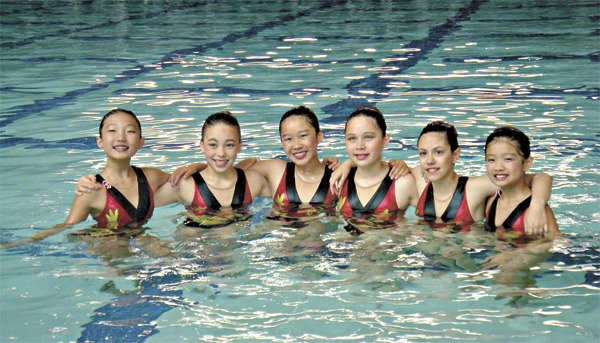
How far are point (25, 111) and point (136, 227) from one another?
3.18m

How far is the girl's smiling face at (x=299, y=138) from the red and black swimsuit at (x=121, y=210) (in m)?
0.71

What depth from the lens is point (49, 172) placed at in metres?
5.60

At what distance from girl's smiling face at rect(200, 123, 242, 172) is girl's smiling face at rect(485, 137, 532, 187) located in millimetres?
1228

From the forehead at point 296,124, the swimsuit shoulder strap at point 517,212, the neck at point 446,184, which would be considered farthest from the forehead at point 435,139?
the forehead at point 296,124

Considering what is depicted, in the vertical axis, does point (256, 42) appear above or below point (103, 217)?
above

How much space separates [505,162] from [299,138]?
3.37 feet

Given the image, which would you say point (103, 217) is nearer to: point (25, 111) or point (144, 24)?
point (25, 111)

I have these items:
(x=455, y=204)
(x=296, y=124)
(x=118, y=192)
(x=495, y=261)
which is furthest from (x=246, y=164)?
(x=495, y=261)

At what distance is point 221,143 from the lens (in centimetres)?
451

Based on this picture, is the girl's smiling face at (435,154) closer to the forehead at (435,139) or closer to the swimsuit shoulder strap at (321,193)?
the forehead at (435,139)

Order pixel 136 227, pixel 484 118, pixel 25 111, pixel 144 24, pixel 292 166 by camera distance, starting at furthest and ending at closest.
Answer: pixel 144 24
pixel 25 111
pixel 484 118
pixel 292 166
pixel 136 227

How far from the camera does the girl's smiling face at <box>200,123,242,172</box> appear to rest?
450 centimetres

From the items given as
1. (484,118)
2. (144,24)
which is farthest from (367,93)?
(144,24)

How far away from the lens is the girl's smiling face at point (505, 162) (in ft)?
13.1
